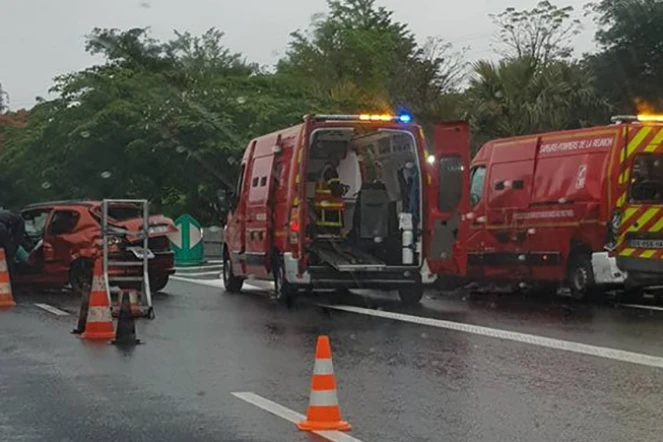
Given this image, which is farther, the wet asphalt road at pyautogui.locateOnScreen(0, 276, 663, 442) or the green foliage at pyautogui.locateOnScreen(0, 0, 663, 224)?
the green foliage at pyautogui.locateOnScreen(0, 0, 663, 224)

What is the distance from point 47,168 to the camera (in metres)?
37.3

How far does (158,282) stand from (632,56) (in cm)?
1618

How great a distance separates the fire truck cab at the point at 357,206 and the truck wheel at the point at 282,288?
0.07ft

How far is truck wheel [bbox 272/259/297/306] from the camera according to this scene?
16.4 m

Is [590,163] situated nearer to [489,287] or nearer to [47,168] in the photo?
[489,287]

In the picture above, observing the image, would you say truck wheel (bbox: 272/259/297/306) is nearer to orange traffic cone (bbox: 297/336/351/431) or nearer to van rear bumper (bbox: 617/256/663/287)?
van rear bumper (bbox: 617/256/663/287)

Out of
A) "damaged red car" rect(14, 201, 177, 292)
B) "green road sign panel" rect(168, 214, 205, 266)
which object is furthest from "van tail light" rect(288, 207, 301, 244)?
"green road sign panel" rect(168, 214, 205, 266)

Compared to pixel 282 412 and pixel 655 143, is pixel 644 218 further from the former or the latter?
pixel 282 412

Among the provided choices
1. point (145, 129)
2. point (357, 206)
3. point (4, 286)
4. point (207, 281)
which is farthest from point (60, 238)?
point (145, 129)

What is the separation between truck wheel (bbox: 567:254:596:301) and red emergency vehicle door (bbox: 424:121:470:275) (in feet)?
5.96

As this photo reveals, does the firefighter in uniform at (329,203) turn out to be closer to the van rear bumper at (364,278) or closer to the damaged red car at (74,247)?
the van rear bumper at (364,278)

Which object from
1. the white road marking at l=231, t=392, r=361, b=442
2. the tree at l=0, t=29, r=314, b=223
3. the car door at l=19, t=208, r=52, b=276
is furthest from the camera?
the tree at l=0, t=29, r=314, b=223

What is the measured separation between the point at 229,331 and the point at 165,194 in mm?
23039

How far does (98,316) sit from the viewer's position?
12461 millimetres
